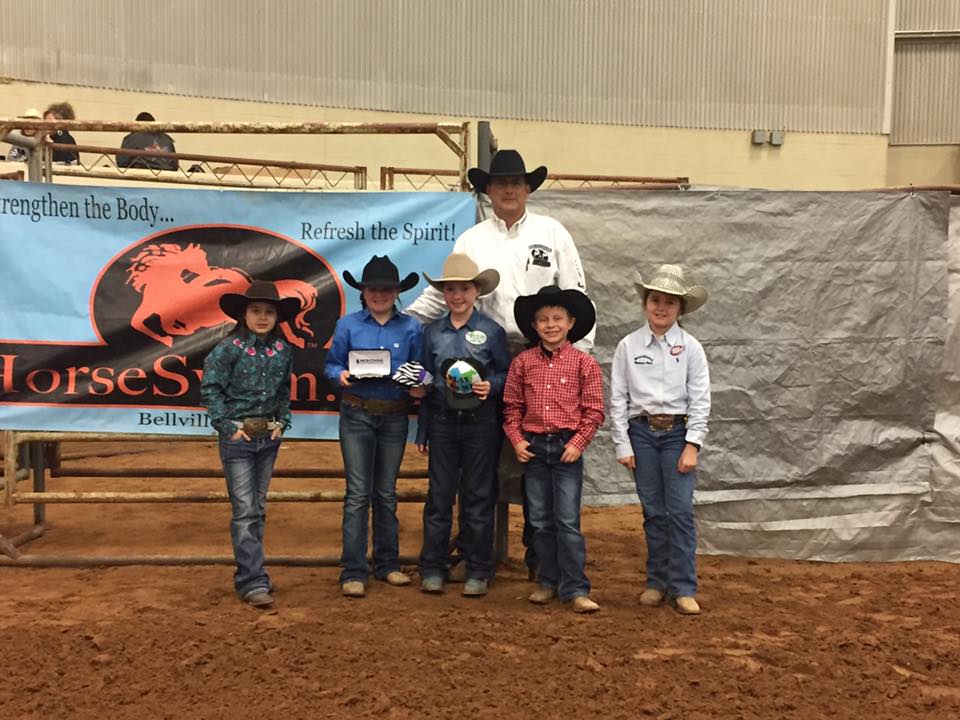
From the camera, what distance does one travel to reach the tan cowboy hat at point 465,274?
481 cm

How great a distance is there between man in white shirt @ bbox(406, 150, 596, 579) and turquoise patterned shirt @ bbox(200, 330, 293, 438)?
118 cm

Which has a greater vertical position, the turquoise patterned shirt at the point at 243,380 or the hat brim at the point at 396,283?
the hat brim at the point at 396,283

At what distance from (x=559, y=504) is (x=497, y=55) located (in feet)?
49.9

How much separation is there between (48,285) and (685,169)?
16.2 m

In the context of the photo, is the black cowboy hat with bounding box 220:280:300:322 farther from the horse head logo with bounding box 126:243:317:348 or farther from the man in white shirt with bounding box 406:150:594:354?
the man in white shirt with bounding box 406:150:594:354

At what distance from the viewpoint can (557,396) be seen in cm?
474

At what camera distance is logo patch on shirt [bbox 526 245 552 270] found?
Result: 197 inches

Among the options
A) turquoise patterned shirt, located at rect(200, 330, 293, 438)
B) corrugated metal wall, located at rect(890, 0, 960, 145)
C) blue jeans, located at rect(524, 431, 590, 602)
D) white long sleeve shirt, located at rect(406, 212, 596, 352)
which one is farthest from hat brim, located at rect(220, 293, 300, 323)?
corrugated metal wall, located at rect(890, 0, 960, 145)

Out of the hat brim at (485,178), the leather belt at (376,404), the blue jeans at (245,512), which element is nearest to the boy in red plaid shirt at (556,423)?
the leather belt at (376,404)

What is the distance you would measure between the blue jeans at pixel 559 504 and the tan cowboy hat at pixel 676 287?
882 millimetres

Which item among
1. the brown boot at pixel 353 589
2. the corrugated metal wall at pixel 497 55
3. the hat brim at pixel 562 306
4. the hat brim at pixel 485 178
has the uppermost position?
the corrugated metal wall at pixel 497 55

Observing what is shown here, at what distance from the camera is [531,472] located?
15.9ft

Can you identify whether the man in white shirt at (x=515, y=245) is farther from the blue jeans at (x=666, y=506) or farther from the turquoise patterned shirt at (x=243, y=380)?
the turquoise patterned shirt at (x=243, y=380)

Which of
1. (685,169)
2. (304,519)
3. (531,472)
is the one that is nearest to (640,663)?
(531,472)
